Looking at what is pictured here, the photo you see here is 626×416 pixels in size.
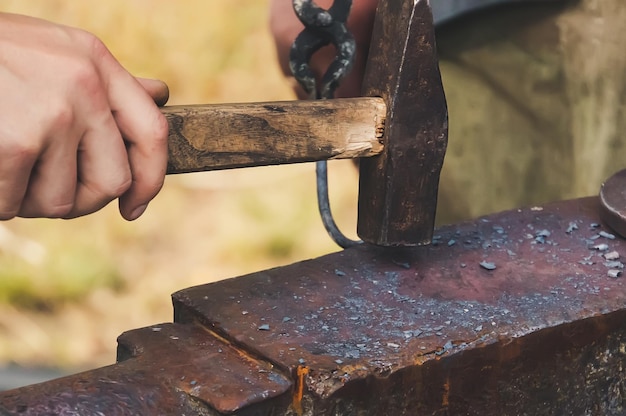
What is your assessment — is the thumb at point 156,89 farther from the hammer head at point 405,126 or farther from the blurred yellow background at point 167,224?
the blurred yellow background at point 167,224

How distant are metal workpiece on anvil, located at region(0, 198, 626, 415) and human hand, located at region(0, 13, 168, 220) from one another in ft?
0.61

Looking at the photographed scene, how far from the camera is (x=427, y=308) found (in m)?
1.12

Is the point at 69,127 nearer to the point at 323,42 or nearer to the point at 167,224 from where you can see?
the point at 323,42

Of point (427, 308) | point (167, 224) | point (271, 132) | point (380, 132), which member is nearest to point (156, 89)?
point (271, 132)

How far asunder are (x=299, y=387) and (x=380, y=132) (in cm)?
37

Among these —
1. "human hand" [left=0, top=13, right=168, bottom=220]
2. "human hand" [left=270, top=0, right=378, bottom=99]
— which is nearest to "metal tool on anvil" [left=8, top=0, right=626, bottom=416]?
"human hand" [left=0, top=13, right=168, bottom=220]

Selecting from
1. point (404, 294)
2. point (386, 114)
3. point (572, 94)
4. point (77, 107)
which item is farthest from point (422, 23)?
point (572, 94)

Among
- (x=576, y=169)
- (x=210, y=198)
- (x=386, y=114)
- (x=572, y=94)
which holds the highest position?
(x=386, y=114)

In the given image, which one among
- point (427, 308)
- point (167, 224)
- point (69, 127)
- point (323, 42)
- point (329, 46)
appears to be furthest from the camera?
point (167, 224)

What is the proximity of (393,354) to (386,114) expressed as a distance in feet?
1.06

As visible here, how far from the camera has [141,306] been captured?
10.8ft

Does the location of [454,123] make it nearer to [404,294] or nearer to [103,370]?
[404,294]

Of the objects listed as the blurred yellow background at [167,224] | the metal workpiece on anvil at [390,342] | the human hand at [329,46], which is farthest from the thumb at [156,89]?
the blurred yellow background at [167,224]

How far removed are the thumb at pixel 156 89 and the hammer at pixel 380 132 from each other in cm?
4
